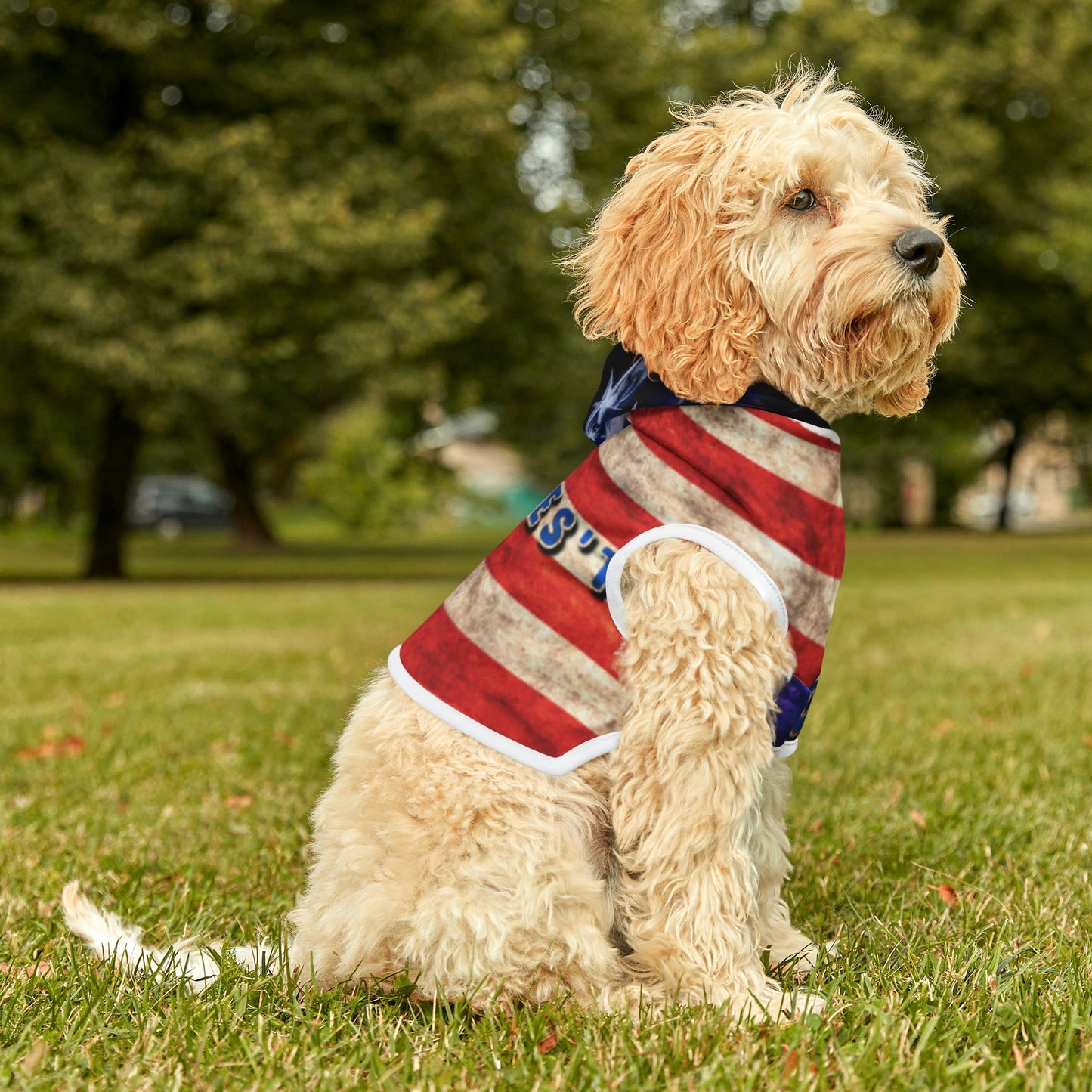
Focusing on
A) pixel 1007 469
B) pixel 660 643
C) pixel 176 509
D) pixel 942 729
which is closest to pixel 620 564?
pixel 660 643

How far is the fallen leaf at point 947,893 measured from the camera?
3.59m

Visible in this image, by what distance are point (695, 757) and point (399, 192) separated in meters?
15.3

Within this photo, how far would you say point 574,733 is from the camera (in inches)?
108

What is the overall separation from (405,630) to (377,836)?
27.3 ft

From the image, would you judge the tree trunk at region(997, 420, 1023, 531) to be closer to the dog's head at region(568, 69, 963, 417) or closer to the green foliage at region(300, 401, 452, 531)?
the green foliage at region(300, 401, 452, 531)

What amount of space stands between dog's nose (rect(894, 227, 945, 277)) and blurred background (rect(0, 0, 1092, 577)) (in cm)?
1345

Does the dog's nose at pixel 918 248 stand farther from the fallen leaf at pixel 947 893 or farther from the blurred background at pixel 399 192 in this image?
the blurred background at pixel 399 192

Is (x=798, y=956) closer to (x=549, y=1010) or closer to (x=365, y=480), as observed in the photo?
(x=549, y=1010)

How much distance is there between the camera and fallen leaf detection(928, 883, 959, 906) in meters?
3.59

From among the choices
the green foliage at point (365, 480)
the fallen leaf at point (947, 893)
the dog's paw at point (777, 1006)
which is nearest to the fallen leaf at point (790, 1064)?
the dog's paw at point (777, 1006)

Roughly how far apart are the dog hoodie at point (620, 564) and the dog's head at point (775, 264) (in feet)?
0.44

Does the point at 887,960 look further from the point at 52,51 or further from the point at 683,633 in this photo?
the point at 52,51

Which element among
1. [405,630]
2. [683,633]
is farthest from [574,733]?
[405,630]

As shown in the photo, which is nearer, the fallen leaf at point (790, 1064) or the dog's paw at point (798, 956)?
the fallen leaf at point (790, 1064)
